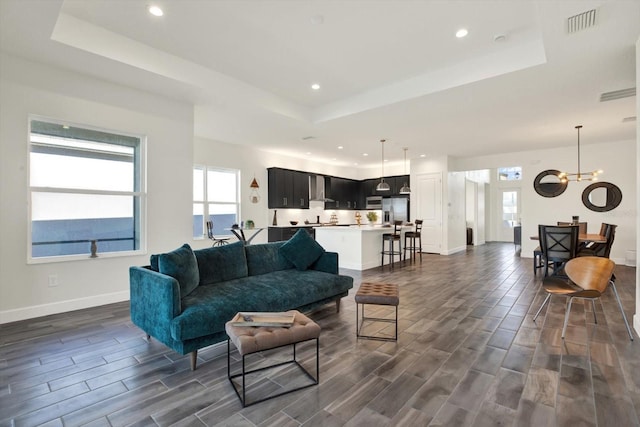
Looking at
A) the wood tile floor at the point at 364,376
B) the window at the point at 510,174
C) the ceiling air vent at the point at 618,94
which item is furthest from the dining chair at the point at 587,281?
the window at the point at 510,174

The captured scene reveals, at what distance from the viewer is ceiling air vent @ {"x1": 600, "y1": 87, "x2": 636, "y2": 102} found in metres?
4.23

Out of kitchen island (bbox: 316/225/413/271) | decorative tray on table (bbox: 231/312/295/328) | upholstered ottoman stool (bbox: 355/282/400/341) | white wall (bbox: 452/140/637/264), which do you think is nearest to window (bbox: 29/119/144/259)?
decorative tray on table (bbox: 231/312/295/328)

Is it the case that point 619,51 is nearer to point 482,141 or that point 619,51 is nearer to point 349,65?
point 349,65

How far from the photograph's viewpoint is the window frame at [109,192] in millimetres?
3621

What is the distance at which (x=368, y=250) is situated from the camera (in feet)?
22.0

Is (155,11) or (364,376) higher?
(155,11)

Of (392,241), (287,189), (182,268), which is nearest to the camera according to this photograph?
(182,268)

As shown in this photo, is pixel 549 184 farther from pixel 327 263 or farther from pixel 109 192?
pixel 109 192

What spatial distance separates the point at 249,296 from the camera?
9.28ft

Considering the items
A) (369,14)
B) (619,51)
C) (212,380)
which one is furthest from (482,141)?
(212,380)

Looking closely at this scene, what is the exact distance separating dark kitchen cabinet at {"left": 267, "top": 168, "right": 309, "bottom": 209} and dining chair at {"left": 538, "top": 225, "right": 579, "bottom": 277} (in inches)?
227

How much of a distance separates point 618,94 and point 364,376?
17.0 feet

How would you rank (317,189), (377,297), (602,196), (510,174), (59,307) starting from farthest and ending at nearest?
1. (510,174)
2. (317,189)
3. (602,196)
4. (59,307)
5. (377,297)

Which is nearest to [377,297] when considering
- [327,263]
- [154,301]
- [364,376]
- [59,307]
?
[364,376]
